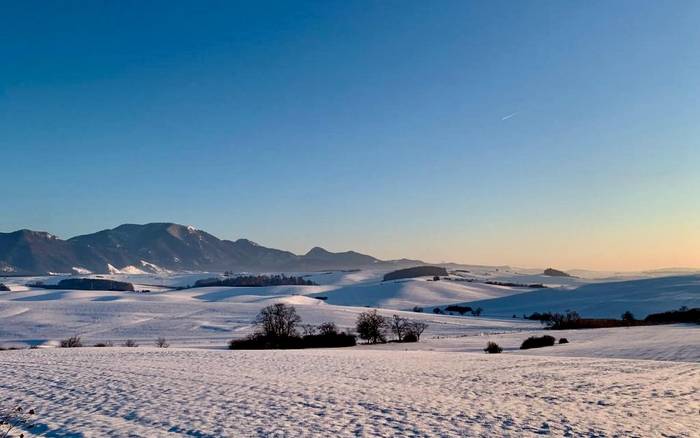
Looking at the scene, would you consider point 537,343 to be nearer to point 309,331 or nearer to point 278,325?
point 278,325

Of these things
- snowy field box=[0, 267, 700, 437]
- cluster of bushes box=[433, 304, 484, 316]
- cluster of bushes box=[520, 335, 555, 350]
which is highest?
snowy field box=[0, 267, 700, 437]

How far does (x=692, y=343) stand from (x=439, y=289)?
126 m

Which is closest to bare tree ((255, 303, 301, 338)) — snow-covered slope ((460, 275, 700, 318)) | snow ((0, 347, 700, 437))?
snow ((0, 347, 700, 437))

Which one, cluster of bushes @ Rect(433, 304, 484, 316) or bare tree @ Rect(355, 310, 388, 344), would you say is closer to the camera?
bare tree @ Rect(355, 310, 388, 344)

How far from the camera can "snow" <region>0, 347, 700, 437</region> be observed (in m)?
11.5

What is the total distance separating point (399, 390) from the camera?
16.3 meters

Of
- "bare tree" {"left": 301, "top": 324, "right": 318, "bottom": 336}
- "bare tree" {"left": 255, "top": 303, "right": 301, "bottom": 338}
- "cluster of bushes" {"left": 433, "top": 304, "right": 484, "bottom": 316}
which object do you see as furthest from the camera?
"cluster of bushes" {"left": 433, "top": 304, "right": 484, "bottom": 316}

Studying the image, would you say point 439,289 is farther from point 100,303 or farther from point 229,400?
point 229,400

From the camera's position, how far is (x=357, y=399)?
14648 millimetres

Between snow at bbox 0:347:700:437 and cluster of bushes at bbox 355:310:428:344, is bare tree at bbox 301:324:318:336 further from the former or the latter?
snow at bbox 0:347:700:437

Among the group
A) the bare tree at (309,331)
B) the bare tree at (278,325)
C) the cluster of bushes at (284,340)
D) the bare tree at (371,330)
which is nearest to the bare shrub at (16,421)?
the cluster of bushes at (284,340)

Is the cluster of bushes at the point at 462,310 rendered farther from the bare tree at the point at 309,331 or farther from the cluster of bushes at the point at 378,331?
the cluster of bushes at the point at 378,331

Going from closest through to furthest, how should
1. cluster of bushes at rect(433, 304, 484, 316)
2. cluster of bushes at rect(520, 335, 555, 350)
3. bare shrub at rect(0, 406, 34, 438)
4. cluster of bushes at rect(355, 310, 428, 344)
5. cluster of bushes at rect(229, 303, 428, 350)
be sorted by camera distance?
bare shrub at rect(0, 406, 34, 438)
cluster of bushes at rect(520, 335, 555, 350)
cluster of bushes at rect(229, 303, 428, 350)
cluster of bushes at rect(355, 310, 428, 344)
cluster of bushes at rect(433, 304, 484, 316)

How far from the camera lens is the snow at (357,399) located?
11.5m
